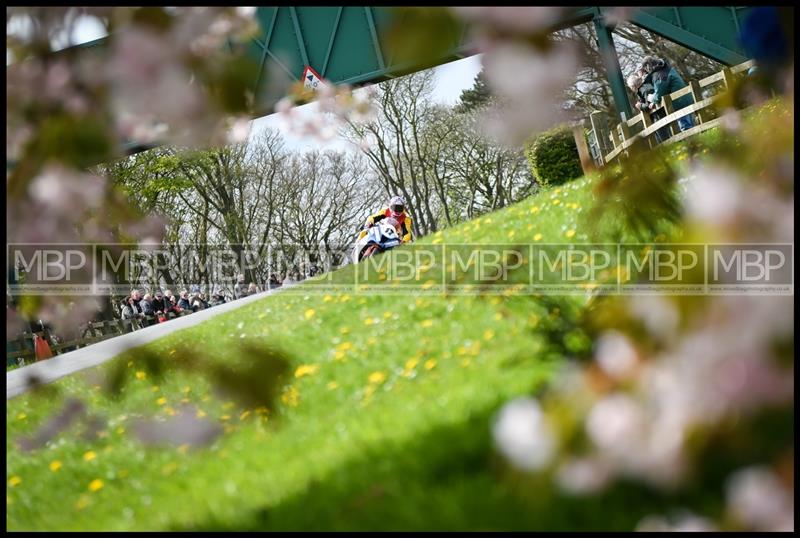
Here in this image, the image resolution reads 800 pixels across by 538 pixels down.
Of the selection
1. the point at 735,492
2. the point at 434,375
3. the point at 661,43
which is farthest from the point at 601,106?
the point at 735,492

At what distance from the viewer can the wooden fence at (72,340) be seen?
18.8m

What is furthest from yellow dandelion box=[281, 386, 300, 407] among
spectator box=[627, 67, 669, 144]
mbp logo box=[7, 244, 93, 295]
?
spectator box=[627, 67, 669, 144]

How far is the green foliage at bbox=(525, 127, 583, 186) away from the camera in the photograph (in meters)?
18.7

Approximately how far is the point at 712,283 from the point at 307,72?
16617 mm

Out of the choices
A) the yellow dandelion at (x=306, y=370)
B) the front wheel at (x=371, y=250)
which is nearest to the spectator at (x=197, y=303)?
the front wheel at (x=371, y=250)

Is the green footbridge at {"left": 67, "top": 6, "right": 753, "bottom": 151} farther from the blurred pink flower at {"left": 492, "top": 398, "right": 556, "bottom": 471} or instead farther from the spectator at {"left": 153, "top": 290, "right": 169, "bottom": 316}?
the blurred pink flower at {"left": 492, "top": 398, "right": 556, "bottom": 471}

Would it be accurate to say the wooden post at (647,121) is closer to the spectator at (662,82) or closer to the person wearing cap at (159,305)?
the spectator at (662,82)

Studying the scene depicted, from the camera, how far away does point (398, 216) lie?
43.9ft

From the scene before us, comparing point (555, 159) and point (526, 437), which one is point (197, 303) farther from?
point (526, 437)

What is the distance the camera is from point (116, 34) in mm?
1850

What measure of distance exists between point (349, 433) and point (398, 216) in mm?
9083

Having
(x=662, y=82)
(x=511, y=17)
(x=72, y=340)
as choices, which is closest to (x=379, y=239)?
(x=662, y=82)

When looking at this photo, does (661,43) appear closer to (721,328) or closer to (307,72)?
(307,72)

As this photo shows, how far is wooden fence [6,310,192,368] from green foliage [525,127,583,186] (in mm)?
8599
